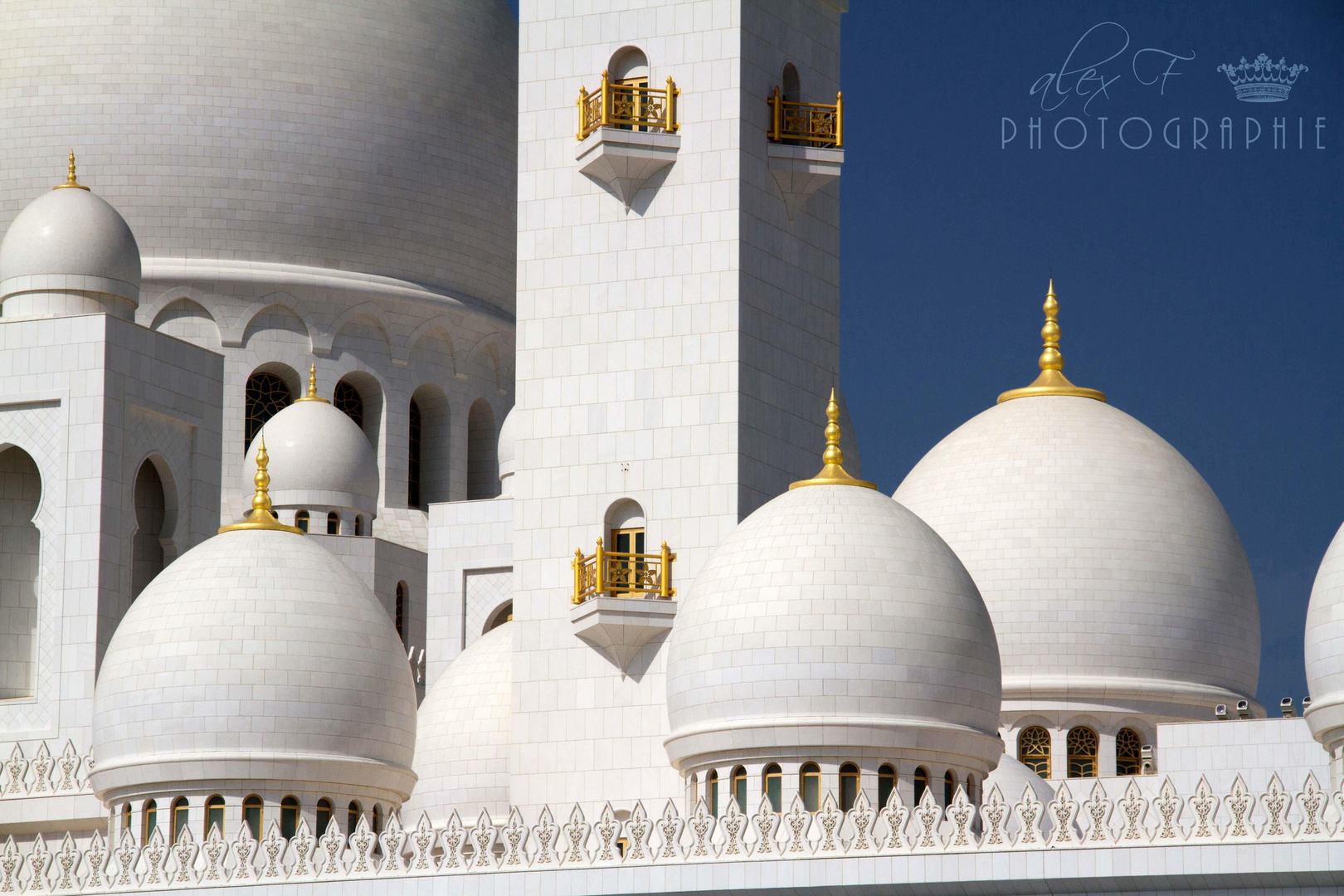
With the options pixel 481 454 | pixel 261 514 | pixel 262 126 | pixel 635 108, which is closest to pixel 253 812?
pixel 261 514

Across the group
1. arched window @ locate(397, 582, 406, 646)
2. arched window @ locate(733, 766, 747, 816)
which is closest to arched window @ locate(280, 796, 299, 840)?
arched window @ locate(733, 766, 747, 816)

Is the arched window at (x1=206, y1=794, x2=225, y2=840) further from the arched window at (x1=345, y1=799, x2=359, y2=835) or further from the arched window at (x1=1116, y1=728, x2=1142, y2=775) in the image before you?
the arched window at (x1=1116, y1=728, x2=1142, y2=775)

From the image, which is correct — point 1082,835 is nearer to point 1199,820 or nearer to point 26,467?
point 1199,820

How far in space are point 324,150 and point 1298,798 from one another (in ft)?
79.8

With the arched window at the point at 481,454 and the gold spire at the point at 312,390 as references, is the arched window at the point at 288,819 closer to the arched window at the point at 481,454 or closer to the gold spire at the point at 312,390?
the gold spire at the point at 312,390

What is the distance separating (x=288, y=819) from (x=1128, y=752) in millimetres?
12212

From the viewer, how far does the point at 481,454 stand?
48219 millimetres

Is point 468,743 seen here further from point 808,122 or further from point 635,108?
point 808,122

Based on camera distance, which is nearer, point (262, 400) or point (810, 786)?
point (810, 786)

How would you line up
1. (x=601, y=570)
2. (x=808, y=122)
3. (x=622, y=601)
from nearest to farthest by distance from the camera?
(x=622, y=601) → (x=601, y=570) → (x=808, y=122)

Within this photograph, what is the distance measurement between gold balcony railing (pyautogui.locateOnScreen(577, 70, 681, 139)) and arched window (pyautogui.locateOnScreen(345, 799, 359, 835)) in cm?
883

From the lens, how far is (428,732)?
35.8 meters

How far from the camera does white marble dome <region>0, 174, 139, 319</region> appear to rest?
39.2m

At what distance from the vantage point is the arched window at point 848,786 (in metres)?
29.8
